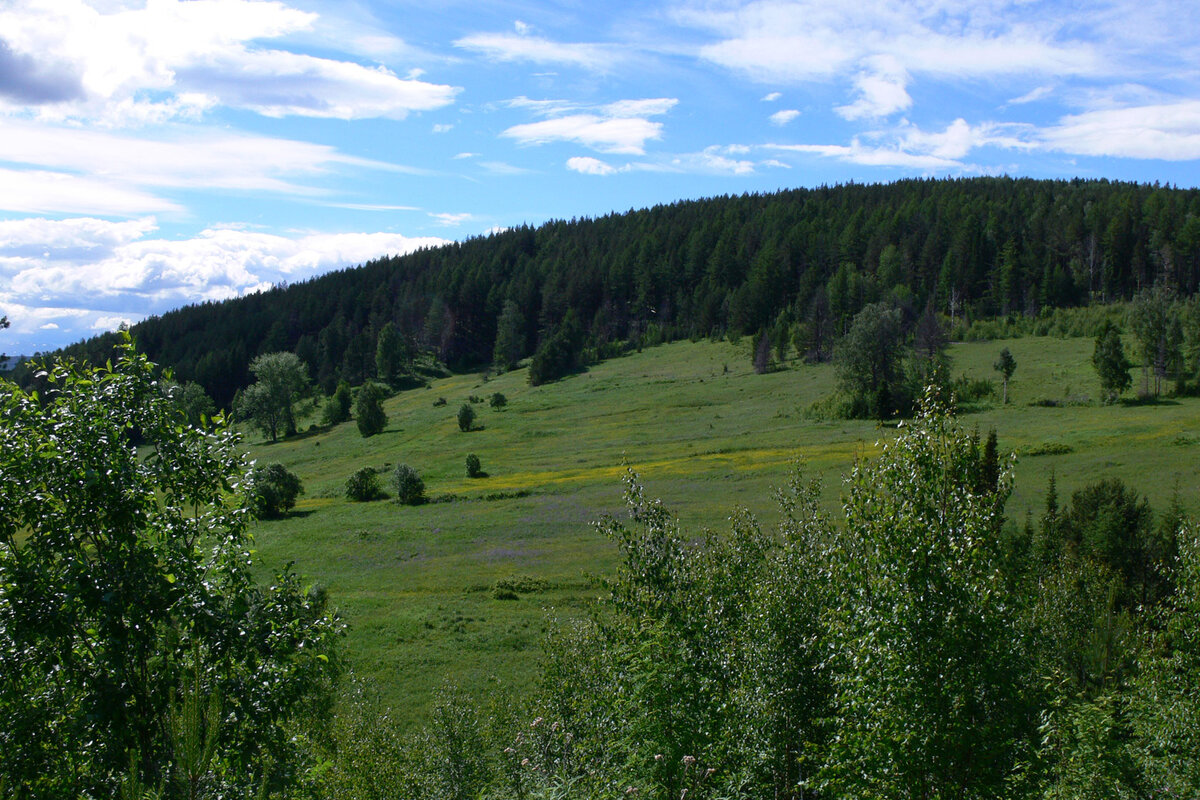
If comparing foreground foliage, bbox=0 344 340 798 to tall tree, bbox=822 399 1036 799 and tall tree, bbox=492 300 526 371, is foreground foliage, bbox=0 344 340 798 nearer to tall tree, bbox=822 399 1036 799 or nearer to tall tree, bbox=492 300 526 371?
tall tree, bbox=822 399 1036 799

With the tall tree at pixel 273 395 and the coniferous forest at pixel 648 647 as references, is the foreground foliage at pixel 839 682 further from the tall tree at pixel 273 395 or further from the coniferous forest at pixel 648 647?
the tall tree at pixel 273 395

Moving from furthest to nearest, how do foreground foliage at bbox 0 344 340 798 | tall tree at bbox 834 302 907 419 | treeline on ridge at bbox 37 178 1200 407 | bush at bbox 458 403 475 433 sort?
treeline on ridge at bbox 37 178 1200 407, bush at bbox 458 403 475 433, tall tree at bbox 834 302 907 419, foreground foliage at bbox 0 344 340 798

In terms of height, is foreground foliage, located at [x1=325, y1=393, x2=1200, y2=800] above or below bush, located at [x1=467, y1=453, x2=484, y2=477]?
above

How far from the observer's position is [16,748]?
838 cm

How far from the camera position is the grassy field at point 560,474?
42375 mm

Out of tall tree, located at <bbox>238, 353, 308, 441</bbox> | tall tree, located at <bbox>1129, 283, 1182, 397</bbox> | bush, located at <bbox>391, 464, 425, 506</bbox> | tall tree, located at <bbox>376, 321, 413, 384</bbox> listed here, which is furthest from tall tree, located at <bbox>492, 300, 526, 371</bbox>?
tall tree, located at <bbox>1129, 283, 1182, 397</bbox>

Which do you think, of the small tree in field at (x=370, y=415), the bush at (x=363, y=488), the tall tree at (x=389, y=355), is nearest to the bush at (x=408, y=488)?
the bush at (x=363, y=488)

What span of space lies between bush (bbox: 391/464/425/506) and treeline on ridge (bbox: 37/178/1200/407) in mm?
64626

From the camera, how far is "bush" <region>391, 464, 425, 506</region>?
7188 centimetres

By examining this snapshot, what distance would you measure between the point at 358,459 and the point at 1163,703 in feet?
300

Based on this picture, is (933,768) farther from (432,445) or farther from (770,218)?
(770,218)

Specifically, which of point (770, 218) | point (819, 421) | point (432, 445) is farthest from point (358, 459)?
point (770, 218)

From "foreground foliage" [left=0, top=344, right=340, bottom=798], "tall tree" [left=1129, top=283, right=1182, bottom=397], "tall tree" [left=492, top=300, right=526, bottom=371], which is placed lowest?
"foreground foliage" [left=0, top=344, right=340, bottom=798]

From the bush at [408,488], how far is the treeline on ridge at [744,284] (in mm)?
64626
